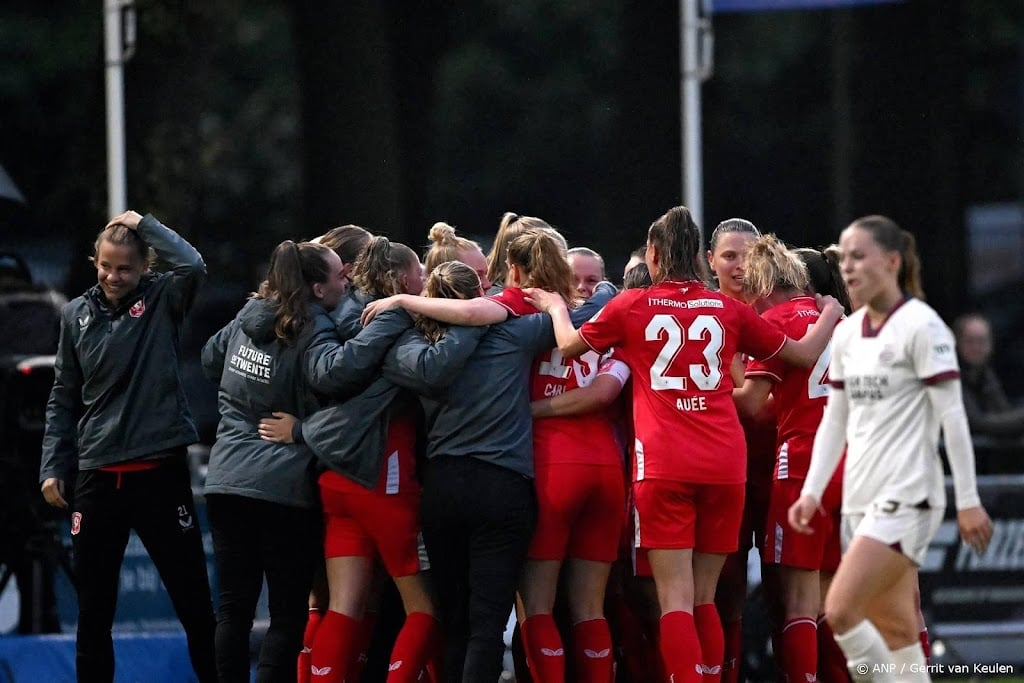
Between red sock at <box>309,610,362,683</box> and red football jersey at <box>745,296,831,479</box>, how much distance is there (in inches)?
75.2

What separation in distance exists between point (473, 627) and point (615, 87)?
7539 millimetres

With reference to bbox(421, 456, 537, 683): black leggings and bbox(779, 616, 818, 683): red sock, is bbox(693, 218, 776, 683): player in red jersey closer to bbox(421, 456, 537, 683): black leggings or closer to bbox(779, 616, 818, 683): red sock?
bbox(779, 616, 818, 683): red sock

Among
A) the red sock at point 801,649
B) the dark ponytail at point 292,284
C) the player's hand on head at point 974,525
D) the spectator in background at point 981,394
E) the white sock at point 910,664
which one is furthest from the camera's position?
the spectator in background at point 981,394

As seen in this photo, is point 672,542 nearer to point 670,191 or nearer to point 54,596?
point 54,596

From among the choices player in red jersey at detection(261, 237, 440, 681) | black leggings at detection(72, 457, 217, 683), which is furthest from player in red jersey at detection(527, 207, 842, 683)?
black leggings at detection(72, 457, 217, 683)

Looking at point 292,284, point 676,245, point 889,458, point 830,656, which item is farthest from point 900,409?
point 292,284

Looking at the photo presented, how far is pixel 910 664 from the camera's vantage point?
19.1 ft

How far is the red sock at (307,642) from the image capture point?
6934 millimetres

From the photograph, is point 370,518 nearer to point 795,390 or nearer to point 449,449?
point 449,449

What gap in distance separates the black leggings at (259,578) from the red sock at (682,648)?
1.44 meters

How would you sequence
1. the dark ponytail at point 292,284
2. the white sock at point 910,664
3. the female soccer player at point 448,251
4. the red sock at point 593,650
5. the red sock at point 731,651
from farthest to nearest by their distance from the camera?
1. the red sock at point 731,651
2. the female soccer player at point 448,251
3. the red sock at point 593,650
4. the dark ponytail at point 292,284
5. the white sock at point 910,664

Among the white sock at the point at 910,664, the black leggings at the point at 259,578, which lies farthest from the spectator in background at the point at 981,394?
the black leggings at the point at 259,578

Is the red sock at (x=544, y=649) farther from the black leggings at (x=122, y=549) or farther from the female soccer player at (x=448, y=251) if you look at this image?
the female soccer player at (x=448, y=251)

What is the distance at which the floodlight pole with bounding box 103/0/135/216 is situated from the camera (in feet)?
33.2
